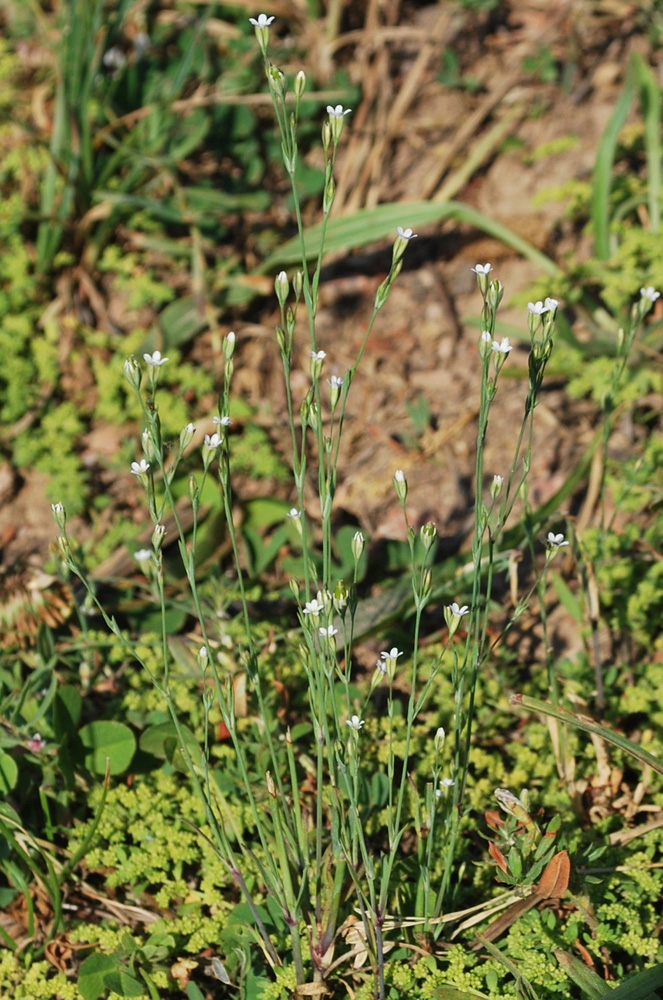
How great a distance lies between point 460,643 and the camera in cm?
266

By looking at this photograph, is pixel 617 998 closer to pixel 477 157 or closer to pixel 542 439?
pixel 542 439

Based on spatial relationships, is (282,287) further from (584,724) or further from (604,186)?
(604,186)

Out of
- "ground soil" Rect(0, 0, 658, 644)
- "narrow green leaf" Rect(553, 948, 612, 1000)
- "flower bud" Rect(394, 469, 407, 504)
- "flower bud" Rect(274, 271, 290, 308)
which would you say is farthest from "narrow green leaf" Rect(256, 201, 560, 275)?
"narrow green leaf" Rect(553, 948, 612, 1000)

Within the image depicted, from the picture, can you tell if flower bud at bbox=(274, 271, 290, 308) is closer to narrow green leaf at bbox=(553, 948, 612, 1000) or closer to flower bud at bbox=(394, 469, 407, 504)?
flower bud at bbox=(394, 469, 407, 504)

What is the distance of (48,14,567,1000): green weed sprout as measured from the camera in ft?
5.46

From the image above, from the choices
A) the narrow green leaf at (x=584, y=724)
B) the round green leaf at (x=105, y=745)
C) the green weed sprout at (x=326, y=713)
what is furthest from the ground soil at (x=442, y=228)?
the narrow green leaf at (x=584, y=724)

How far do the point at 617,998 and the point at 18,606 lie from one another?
5.59 feet

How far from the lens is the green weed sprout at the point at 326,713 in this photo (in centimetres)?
167

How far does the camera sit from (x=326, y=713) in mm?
2047

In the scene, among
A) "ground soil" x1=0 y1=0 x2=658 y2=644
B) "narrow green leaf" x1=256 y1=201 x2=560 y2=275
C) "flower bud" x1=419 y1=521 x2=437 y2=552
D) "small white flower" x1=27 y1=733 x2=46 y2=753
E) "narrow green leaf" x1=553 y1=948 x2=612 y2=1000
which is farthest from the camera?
"narrow green leaf" x1=256 y1=201 x2=560 y2=275

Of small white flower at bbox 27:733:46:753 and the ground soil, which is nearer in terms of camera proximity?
small white flower at bbox 27:733:46:753

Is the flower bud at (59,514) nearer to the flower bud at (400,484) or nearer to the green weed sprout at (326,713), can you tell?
the green weed sprout at (326,713)

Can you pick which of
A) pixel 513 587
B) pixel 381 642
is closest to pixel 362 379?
pixel 381 642

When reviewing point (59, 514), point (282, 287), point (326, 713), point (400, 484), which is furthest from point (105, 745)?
point (282, 287)
